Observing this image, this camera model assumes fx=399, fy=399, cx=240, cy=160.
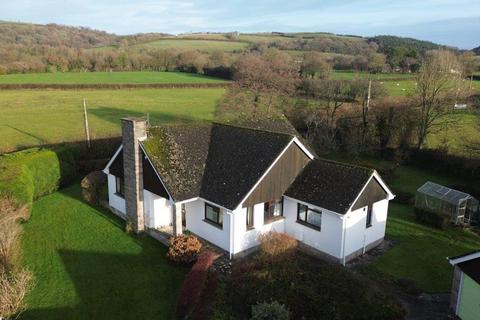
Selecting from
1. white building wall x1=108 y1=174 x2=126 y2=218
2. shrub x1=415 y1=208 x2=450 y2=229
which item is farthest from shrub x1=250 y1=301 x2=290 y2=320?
shrub x1=415 y1=208 x2=450 y2=229

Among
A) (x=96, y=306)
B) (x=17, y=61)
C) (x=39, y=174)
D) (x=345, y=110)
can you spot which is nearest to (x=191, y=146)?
(x=96, y=306)

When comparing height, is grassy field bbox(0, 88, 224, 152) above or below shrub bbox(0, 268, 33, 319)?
above

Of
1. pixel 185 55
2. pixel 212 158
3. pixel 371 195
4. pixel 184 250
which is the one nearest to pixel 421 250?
pixel 371 195

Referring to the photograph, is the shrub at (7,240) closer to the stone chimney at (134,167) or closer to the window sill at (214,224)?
the stone chimney at (134,167)

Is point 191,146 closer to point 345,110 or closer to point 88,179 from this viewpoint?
point 88,179

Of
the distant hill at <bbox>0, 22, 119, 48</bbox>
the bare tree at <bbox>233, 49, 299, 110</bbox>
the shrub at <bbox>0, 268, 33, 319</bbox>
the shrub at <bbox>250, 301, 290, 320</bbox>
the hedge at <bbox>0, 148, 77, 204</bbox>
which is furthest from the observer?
the distant hill at <bbox>0, 22, 119, 48</bbox>

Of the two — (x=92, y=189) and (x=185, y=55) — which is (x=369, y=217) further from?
(x=185, y=55)

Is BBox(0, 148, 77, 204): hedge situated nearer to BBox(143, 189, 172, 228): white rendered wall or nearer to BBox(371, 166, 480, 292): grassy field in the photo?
BBox(143, 189, 172, 228): white rendered wall
